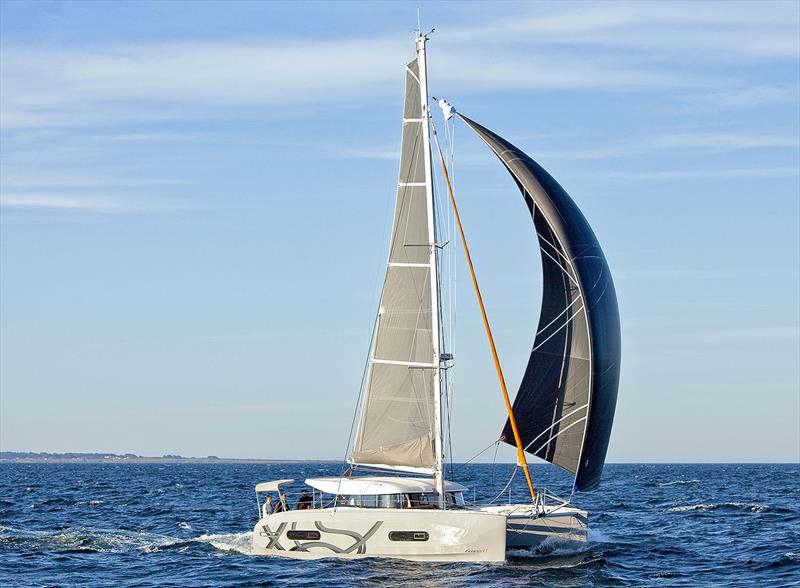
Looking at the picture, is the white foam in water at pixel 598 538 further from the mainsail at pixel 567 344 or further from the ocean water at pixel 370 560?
the mainsail at pixel 567 344

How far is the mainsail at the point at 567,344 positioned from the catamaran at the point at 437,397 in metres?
0.03

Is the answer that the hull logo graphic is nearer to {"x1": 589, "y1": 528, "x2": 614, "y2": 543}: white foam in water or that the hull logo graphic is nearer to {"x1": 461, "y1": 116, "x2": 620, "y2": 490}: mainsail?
{"x1": 461, "y1": 116, "x2": 620, "y2": 490}: mainsail

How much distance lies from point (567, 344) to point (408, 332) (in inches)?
163

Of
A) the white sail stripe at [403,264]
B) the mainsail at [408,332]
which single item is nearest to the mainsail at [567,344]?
the mainsail at [408,332]

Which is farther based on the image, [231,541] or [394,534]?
[231,541]

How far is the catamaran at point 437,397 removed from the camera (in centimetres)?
2753

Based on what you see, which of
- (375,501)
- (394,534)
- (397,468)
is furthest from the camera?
(397,468)

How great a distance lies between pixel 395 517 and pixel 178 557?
8021 mm

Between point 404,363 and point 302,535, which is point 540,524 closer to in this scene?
point 404,363

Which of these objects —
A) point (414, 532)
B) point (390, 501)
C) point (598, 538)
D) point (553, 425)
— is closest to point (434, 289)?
point (553, 425)

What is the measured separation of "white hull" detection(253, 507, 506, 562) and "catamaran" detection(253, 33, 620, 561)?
0.03 m

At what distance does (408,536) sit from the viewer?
2720 centimetres

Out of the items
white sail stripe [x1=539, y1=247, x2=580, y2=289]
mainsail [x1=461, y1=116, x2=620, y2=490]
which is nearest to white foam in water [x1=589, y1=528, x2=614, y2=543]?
mainsail [x1=461, y1=116, x2=620, y2=490]

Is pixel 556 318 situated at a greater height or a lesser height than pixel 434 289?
lesser
